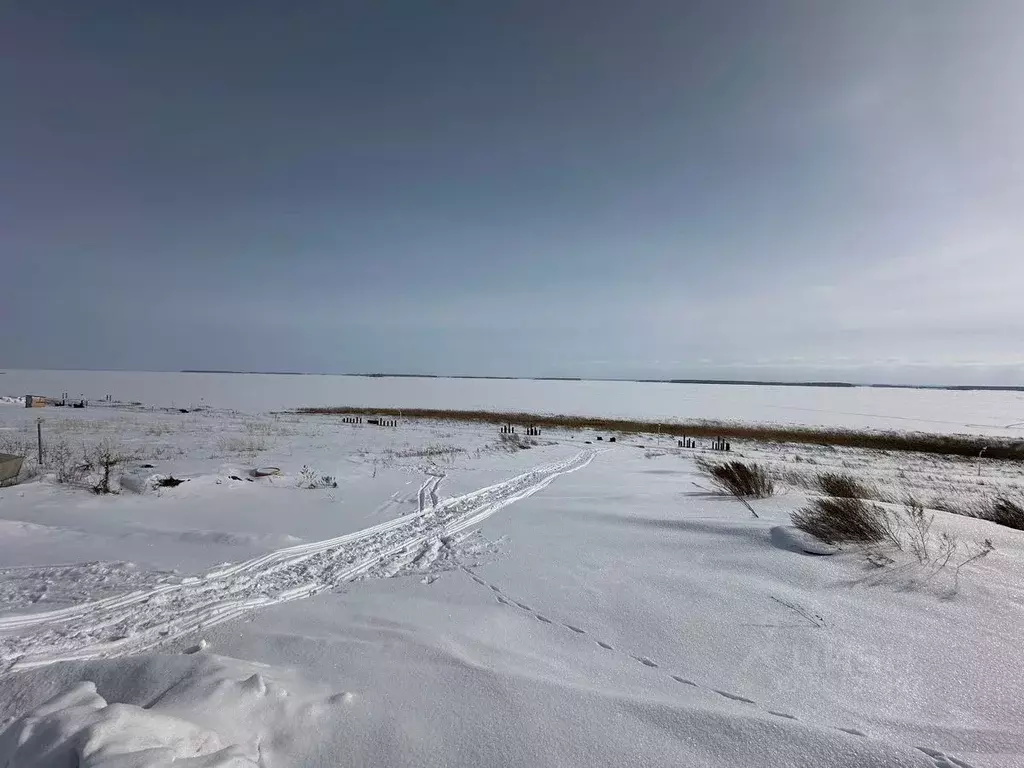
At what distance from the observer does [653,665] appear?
3.46 metres

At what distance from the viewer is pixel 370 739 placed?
2.58 metres

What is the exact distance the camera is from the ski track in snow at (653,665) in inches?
97.6

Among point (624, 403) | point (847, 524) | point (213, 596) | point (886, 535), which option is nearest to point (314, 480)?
point (213, 596)

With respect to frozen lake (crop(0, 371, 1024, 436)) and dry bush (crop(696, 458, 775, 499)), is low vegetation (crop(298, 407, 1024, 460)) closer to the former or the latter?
frozen lake (crop(0, 371, 1024, 436))

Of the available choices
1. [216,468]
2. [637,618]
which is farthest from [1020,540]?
[216,468]

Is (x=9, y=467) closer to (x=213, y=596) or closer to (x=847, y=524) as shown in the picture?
(x=213, y=596)

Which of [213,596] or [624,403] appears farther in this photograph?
[624,403]

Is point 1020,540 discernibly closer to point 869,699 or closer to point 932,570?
point 932,570

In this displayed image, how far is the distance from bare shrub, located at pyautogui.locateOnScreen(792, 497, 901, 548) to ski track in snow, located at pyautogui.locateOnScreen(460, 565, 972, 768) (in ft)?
7.11

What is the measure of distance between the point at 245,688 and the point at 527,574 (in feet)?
10.4

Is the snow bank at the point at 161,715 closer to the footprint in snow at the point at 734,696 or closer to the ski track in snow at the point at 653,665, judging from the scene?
the ski track in snow at the point at 653,665

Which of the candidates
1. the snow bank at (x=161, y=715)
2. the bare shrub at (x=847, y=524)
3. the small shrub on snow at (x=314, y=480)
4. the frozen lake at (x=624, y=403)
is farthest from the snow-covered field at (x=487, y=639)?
the frozen lake at (x=624, y=403)

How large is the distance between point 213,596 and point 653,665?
389 cm

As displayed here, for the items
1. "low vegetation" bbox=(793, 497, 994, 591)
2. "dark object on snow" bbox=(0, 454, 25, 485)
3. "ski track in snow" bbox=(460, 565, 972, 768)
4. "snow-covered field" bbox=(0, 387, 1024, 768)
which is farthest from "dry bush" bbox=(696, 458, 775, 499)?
"dark object on snow" bbox=(0, 454, 25, 485)
